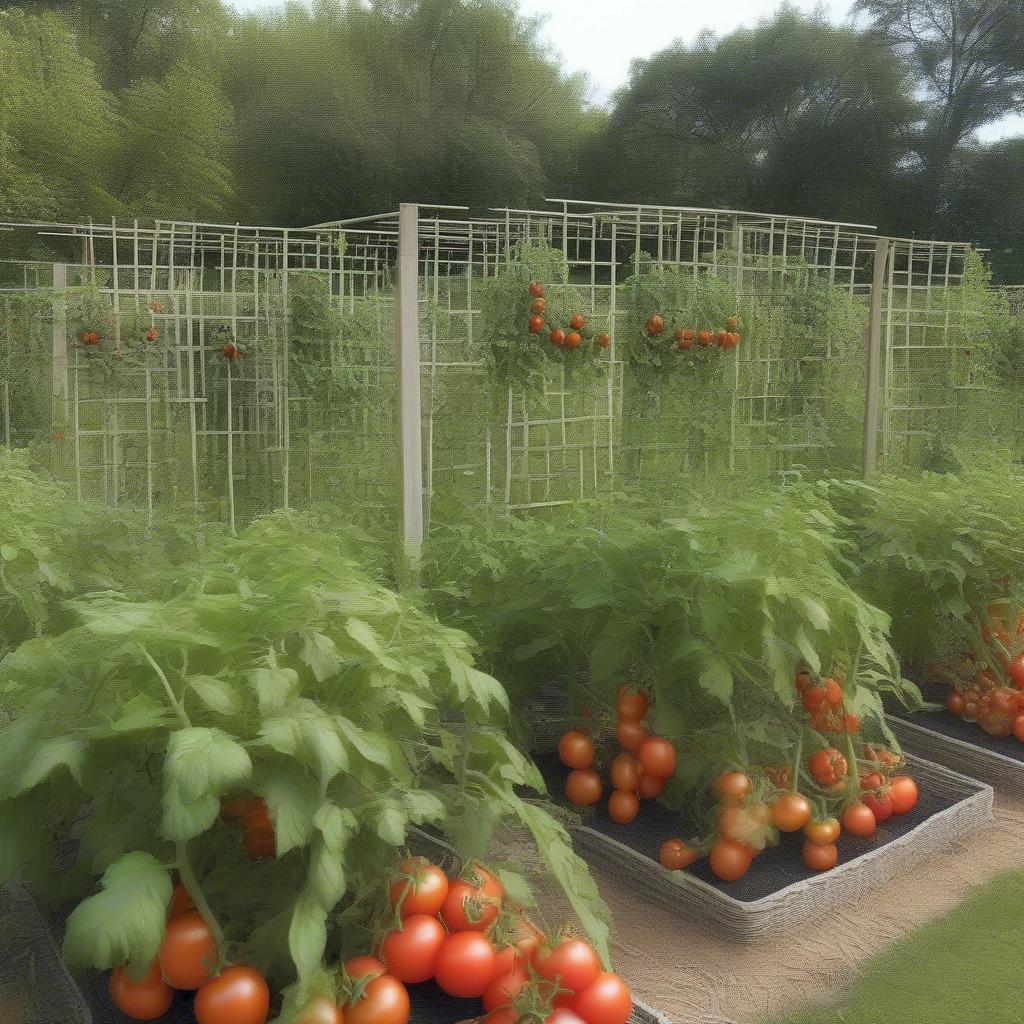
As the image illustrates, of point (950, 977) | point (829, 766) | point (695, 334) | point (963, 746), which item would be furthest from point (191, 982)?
point (695, 334)

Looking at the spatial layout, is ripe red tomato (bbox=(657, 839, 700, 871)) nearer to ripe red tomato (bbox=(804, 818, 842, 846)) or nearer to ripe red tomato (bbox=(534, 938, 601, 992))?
ripe red tomato (bbox=(804, 818, 842, 846))

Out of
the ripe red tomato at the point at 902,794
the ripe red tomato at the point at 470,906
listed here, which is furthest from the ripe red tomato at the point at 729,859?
the ripe red tomato at the point at 470,906

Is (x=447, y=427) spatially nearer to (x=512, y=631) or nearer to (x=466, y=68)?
(x=512, y=631)

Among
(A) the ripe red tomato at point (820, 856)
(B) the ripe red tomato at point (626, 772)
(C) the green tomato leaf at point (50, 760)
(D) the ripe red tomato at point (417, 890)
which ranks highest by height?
(C) the green tomato leaf at point (50, 760)

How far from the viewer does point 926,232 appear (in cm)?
2347

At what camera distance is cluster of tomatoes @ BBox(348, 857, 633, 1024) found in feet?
5.82

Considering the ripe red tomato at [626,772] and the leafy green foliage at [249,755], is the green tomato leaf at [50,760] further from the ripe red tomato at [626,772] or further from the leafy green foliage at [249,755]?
the ripe red tomato at [626,772]

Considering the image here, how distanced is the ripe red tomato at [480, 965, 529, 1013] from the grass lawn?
2.53 ft

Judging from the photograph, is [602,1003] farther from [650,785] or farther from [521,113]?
[521,113]

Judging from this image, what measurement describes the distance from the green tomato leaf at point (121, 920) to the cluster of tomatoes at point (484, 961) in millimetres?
351

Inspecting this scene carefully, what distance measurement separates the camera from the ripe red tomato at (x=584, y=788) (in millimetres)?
2998

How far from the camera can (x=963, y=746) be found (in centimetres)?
361

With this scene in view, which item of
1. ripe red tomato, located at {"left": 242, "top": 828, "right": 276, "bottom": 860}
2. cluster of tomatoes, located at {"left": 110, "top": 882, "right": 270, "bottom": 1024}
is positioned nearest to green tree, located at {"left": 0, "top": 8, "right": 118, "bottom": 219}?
ripe red tomato, located at {"left": 242, "top": 828, "right": 276, "bottom": 860}

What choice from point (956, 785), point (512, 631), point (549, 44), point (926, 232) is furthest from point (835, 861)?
point (549, 44)
